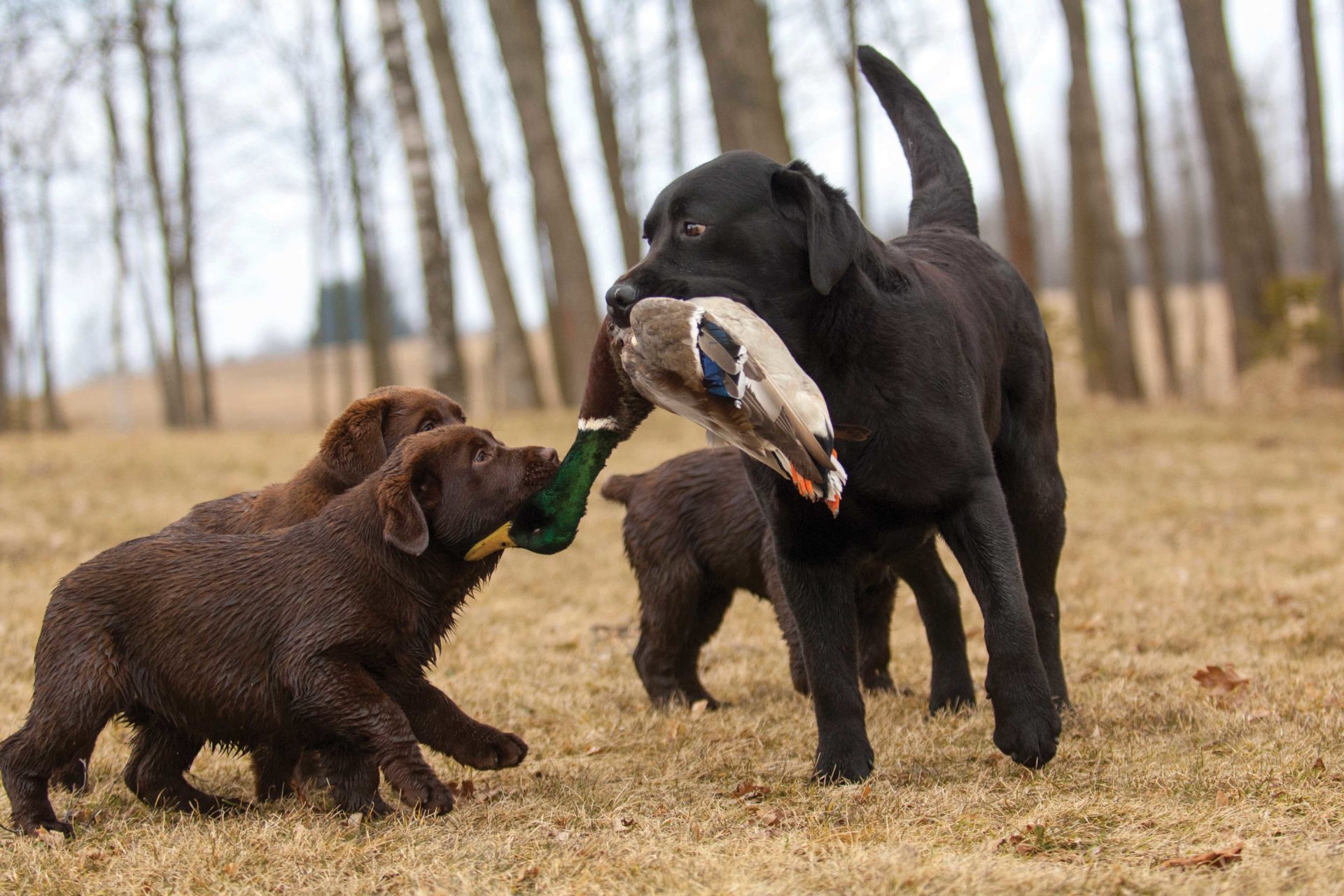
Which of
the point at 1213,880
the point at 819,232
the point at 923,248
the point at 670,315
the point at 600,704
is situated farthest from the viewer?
the point at 600,704

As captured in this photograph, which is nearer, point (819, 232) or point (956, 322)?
point (819, 232)

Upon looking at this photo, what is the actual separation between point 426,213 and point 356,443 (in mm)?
12427

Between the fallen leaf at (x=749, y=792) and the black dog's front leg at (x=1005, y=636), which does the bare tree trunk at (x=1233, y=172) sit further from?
the fallen leaf at (x=749, y=792)

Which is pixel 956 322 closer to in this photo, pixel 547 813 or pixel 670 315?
pixel 670 315

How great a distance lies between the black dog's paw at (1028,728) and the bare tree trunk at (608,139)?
18.9 meters

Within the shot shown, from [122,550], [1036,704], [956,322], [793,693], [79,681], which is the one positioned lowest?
[793,693]

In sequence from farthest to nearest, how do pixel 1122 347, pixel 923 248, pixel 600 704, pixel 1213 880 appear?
pixel 1122 347
pixel 600 704
pixel 923 248
pixel 1213 880

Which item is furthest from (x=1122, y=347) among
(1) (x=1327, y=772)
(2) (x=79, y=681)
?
(2) (x=79, y=681)

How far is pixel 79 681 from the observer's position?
160 inches

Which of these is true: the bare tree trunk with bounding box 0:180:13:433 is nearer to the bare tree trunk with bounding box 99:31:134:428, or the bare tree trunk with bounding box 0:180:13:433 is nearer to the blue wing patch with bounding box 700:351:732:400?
the bare tree trunk with bounding box 99:31:134:428

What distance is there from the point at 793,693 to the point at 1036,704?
2.04m

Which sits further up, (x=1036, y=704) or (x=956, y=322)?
(x=956, y=322)

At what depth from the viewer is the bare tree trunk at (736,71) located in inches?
537

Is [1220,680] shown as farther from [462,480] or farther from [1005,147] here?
[1005,147]
